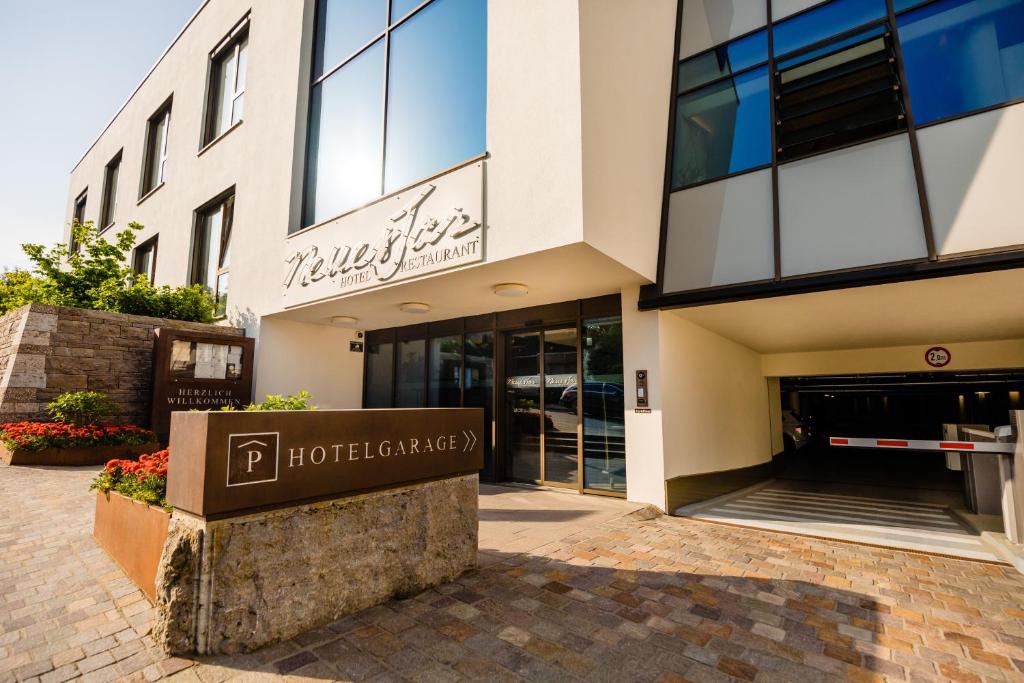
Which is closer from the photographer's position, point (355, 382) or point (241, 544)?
point (241, 544)

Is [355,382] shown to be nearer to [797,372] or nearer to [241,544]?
[241,544]

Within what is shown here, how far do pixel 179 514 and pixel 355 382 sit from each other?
836cm

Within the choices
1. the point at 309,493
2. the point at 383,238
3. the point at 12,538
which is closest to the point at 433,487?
the point at 309,493

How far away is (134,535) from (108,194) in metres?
21.2

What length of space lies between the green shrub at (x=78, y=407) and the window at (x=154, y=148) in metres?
9.77

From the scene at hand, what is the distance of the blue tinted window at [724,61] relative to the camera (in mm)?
6465

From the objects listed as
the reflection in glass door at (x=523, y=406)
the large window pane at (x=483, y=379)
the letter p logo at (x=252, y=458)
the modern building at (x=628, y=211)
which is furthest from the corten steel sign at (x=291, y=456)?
the large window pane at (x=483, y=379)

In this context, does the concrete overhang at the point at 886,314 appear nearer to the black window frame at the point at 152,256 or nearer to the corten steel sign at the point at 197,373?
the corten steel sign at the point at 197,373

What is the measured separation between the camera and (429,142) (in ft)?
22.2

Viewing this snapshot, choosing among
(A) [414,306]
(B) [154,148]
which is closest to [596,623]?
(A) [414,306]

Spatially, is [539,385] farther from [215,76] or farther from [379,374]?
[215,76]

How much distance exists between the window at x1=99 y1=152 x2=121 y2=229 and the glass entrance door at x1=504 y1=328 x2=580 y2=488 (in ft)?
62.6

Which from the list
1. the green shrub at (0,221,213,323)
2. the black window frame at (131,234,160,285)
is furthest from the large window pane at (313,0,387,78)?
the black window frame at (131,234,160,285)

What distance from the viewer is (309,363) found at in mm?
10008
